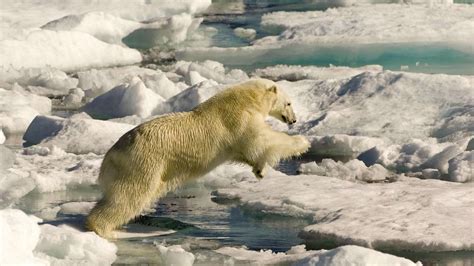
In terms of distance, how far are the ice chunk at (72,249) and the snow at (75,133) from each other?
3528 mm

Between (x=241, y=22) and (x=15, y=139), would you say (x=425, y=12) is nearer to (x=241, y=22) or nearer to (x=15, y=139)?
(x=241, y=22)

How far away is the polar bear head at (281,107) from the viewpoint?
646 centimetres

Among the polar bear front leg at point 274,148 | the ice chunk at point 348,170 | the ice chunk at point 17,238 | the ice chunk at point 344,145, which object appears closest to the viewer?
the ice chunk at point 17,238

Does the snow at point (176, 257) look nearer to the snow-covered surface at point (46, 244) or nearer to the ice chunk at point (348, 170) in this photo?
the snow-covered surface at point (46, 244)

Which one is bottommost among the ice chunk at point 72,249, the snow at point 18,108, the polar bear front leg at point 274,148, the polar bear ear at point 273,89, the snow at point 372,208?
the snow at point 18,108

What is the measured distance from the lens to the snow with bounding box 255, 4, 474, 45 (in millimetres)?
14914

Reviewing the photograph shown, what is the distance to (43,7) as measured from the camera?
59.5 feet

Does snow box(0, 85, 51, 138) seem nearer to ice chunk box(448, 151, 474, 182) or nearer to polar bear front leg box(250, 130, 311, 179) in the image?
ice chunk box(448, 151, 474, 182)

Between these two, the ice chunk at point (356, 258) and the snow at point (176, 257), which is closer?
the ice chunk at point (356, 258)

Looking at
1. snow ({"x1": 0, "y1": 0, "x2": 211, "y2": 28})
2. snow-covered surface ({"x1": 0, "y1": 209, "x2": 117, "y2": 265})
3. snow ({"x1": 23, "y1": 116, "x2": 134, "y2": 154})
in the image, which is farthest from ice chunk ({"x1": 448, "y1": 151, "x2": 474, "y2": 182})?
snow ({"x1": 0, "y1": 0, "x2": 211, "y2": 28})

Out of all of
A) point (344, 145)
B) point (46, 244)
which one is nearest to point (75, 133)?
point (344, 145)

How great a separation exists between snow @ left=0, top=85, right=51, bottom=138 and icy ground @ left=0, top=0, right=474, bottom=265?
2cm

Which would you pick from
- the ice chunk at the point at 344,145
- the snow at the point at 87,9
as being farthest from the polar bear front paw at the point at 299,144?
the snow at the point at 87,9

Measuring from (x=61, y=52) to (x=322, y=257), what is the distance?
949 centimetres
